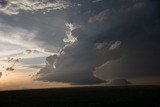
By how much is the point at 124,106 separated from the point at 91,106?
5.58 meters

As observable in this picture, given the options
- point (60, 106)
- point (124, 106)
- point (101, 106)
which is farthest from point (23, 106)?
point (124, 106)

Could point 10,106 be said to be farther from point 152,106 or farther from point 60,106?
point 152,106

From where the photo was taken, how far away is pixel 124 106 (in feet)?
151

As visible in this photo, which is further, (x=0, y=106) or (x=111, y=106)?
(x=0, y=106)

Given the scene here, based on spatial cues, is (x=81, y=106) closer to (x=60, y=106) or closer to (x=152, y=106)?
(x=60, y=106)

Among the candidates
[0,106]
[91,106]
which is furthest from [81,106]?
[0,106]

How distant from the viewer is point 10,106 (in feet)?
161

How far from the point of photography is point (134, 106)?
46.0m

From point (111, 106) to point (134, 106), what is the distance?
3879mm

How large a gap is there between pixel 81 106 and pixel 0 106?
15.0 m

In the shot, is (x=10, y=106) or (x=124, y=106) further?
(x=10, y=106)

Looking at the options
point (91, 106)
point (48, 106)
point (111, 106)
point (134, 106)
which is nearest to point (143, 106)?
point (134, 106)

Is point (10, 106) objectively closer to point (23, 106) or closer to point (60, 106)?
point (23, 106)

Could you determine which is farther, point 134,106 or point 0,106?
point 0,106
